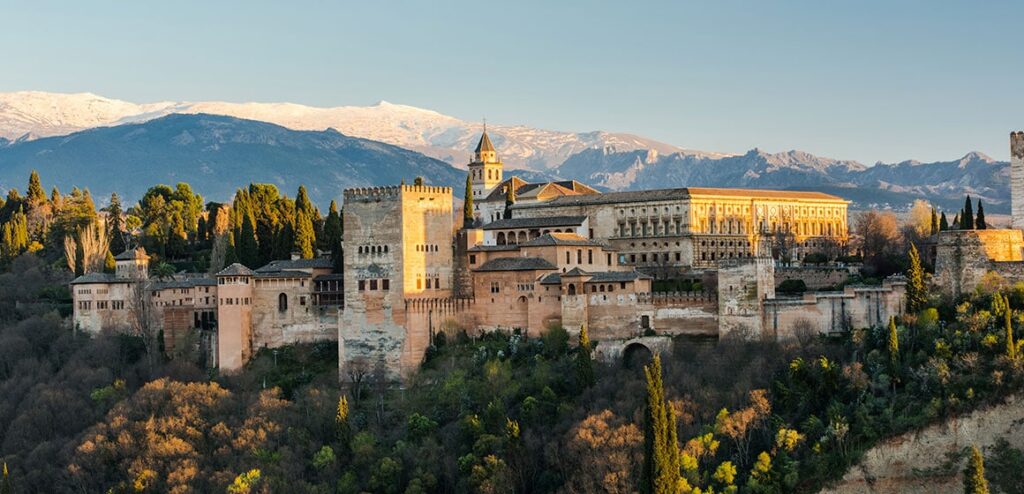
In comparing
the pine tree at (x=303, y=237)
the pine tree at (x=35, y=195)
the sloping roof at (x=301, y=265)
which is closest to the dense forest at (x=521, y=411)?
the sloping roof at (x=301, y=265)

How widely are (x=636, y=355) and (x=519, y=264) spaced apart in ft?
19.8

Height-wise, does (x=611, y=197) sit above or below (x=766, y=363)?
above

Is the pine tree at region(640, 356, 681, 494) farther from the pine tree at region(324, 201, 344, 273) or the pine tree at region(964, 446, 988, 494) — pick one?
the pine tree at region(324, 201, 344, 273)

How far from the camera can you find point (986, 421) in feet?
137

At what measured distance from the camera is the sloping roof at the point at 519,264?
172 ft

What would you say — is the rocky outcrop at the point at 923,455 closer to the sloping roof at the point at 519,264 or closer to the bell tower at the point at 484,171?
the sloping roof at the point at 519,264

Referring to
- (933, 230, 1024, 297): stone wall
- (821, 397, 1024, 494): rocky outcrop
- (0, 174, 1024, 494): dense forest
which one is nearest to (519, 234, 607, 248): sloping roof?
(0, 174, 1024, 494): dense forest

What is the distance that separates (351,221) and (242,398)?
8.02 m

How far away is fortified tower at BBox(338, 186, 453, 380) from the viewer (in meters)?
52.4

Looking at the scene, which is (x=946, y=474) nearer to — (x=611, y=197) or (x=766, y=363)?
(x=766, y=363)

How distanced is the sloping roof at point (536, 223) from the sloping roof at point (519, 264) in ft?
21.5

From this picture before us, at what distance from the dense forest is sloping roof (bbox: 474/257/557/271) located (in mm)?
2687

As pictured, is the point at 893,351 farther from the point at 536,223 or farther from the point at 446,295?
the point at 536,223

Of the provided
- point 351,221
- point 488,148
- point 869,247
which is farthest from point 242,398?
point 488,148
